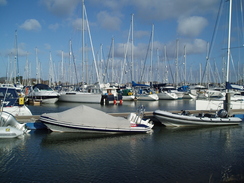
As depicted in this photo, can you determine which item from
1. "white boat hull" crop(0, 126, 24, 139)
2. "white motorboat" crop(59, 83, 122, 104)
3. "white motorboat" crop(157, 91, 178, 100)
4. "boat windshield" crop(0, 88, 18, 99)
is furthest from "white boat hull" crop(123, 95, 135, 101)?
"white boat hull" crop(0, 126, 24, 139)

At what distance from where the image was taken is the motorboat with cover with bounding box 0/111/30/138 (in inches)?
601

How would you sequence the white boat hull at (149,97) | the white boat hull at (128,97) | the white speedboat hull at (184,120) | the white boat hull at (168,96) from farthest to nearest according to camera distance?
the white boat hull at (168,96) → the white boat hull at (149,97) → the white boat hull at (128,97) → the white speedboat hull at (184,120)

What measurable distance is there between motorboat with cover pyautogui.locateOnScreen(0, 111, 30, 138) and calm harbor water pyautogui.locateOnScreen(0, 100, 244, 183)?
436mm

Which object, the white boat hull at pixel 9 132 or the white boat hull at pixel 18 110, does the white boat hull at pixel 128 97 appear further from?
the white boat hull at pixel 9 132

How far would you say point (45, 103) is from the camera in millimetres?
44906

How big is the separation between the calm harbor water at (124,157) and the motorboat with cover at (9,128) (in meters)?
0.44

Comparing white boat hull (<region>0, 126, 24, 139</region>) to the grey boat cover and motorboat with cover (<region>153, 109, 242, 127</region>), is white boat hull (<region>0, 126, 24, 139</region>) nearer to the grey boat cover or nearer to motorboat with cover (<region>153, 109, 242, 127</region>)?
the grey boat cover

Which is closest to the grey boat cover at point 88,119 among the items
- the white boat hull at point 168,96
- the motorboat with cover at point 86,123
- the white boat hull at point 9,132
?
the motorboat with cover at point 86,123

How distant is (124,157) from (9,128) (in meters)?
8.15

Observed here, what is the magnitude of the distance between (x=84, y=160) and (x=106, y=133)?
5.17 meters

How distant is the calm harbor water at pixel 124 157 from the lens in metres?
9.80

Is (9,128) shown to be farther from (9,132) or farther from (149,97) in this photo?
(149,97)

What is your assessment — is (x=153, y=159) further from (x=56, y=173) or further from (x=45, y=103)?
(x=45, y=103)

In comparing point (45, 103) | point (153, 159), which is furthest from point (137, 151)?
point (45, 103)
